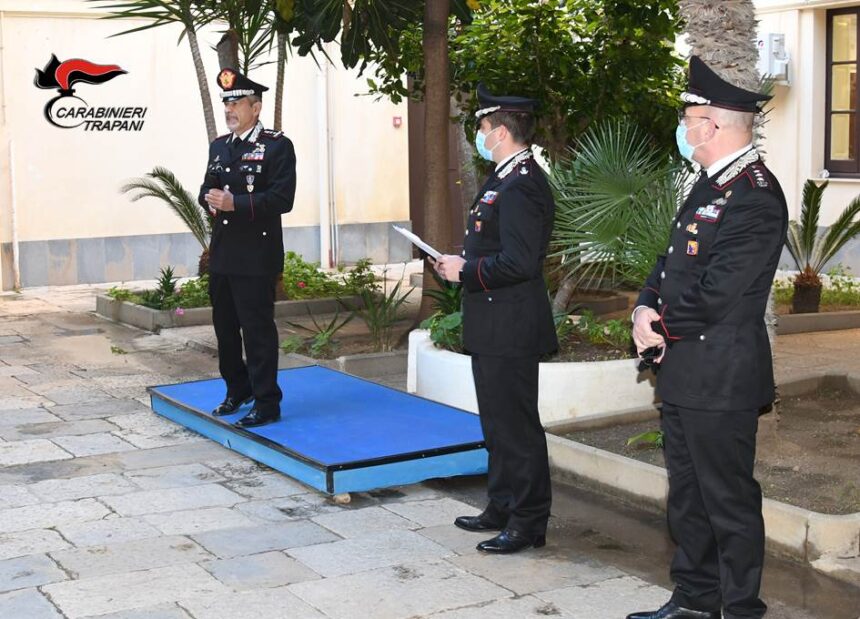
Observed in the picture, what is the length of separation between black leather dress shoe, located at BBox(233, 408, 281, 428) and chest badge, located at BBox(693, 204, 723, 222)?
3409mm

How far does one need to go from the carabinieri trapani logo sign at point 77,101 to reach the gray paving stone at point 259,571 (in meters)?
10.8

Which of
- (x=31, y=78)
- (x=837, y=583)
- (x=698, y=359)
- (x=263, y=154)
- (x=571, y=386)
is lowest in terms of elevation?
(x=837, y=583)

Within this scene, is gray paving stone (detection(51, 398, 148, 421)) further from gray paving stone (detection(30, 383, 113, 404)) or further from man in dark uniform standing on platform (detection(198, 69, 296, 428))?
man in dark uniform standing on platform (detection(198, 69, 296, 428))

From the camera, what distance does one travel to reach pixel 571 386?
7.29 m

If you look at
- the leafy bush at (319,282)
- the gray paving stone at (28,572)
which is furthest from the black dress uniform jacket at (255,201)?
the leafy bush at (319,282)

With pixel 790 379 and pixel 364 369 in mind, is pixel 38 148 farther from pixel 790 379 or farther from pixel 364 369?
pixel 790 379

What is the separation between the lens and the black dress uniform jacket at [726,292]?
164 inches

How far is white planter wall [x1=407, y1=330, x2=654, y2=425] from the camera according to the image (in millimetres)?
7289

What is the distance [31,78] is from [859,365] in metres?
9.94

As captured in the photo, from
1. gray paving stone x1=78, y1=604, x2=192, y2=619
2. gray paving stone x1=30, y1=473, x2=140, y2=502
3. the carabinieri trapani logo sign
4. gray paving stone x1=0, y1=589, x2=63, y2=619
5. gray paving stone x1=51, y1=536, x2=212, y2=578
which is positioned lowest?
gray paving stone x1=78, y1=604, x2=192, y2=619

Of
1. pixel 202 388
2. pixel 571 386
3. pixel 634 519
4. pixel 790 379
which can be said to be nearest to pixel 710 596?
pixel 634 519

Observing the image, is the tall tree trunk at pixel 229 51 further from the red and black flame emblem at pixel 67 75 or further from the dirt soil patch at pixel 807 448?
the dirt soil patch at pixel 807 448

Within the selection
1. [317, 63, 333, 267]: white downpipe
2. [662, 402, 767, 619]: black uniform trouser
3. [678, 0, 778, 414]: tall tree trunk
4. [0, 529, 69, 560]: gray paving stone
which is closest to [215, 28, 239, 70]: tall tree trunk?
[317, 63, 333, 267]: white downpipe

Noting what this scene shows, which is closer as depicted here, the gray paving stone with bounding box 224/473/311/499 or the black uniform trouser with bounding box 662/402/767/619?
the black uniform trouser with bounding box 662/402/767/619
